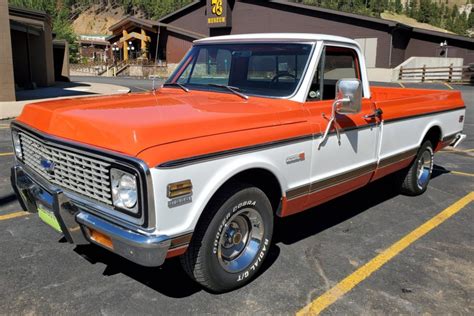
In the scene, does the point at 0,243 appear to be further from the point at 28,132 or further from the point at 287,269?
the point at 287,269

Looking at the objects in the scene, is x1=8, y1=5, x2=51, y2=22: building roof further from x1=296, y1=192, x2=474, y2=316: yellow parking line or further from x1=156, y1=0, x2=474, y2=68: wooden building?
x1=156, y1=0, x2=474, y2=68: wooden building

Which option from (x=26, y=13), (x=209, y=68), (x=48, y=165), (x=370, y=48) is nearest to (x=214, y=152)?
(x=48, y=165)

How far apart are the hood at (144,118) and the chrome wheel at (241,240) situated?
72 centimetres

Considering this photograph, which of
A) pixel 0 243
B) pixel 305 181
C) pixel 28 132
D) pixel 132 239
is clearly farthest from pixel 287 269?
pixel 0 243

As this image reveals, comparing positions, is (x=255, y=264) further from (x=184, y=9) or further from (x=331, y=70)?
(x=184, y=9)

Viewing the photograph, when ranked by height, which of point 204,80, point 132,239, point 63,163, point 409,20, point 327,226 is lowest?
point 327,226

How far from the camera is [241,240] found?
3.55 m

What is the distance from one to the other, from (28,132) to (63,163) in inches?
26.0

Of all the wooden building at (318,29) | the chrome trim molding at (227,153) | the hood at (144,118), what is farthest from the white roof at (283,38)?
the wooden building at (318,29)

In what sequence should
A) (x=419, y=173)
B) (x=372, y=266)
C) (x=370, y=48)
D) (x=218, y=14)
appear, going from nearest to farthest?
1. (x=372, y=266)
2. (x=419, y=173)
3. (x=370, y=48)
4. (x=218, y=14)

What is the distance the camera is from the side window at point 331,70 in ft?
13.5

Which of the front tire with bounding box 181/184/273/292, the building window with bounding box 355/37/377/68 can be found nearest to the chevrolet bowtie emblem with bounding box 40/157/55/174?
the front tire with bounding box 181/184/273/292

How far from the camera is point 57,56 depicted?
91.4 feet

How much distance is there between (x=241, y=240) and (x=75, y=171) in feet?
4.46
